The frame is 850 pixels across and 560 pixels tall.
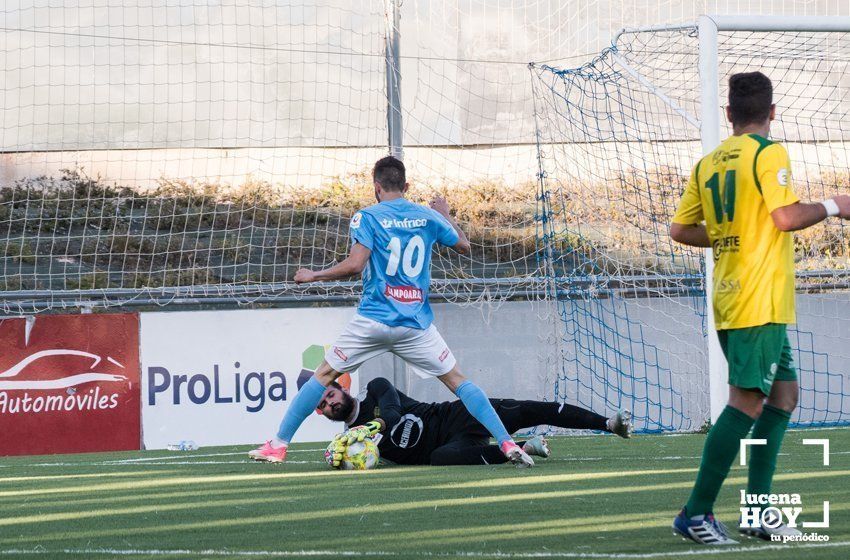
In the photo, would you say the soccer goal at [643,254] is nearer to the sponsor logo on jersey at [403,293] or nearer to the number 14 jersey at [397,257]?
the number 14 jersey at [397,257]

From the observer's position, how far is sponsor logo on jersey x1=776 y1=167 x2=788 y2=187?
159 inches

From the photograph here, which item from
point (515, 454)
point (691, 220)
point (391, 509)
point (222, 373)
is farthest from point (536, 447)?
point (222, 373)

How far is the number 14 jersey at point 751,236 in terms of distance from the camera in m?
4.04

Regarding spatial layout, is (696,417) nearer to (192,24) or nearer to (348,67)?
(348,67)

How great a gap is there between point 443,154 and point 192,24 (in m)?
3.71

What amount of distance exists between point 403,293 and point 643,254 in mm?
6634

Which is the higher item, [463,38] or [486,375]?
[463,38]

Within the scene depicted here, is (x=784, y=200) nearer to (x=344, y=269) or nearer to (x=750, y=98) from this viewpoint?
(x=750, y=98)

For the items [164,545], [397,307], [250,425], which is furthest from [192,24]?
[164,545]

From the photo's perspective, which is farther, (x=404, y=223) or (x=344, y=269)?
(x=404, y=223)

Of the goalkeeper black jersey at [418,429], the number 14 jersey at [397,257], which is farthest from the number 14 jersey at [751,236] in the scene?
the goalkeeper black jersey at [418,429]

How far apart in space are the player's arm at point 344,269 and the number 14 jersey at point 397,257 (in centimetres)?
5

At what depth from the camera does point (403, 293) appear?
24.2 ft

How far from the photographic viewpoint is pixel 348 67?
15008mm
